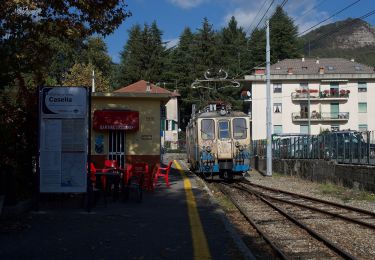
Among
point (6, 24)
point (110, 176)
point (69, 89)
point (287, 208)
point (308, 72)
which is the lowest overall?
point (287, 208)

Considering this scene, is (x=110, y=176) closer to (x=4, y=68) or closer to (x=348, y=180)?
(x=4, y=68)

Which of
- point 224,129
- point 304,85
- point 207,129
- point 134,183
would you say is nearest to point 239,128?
point 224,129

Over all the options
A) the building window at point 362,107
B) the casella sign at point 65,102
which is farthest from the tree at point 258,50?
the casella sign at point 65,102

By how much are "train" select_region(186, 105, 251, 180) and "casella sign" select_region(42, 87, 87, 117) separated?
11569 mm

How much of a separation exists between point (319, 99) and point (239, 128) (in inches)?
1768

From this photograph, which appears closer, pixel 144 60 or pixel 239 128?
pixel 239 128

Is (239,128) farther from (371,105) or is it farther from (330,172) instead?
(371,105)

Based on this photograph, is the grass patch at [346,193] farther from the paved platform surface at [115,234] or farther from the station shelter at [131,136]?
the paved platform surface at [115,234]

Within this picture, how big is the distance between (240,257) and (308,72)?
201 ft

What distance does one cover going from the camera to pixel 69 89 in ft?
34.9

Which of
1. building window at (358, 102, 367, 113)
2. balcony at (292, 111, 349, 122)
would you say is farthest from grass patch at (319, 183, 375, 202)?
building window at (358, 102, 367, 113)

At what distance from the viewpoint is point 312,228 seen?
10688 mm

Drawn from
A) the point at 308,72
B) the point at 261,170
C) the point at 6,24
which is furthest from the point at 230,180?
the point at 308,72

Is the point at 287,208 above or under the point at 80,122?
under
